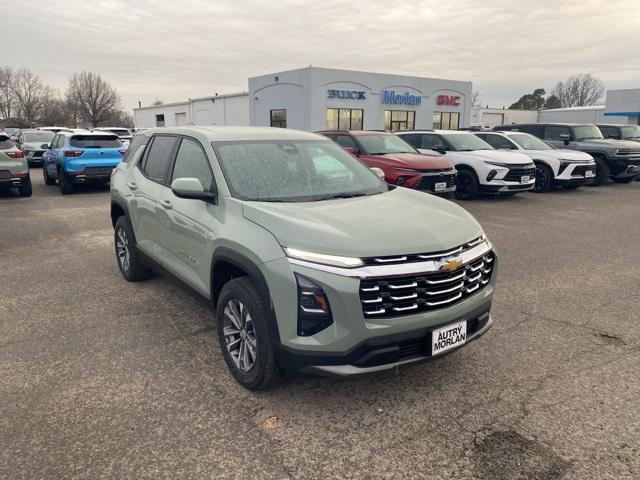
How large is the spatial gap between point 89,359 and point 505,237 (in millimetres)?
6559

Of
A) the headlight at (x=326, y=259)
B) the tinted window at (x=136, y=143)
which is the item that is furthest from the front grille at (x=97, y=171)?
the headlight at (x=326, y=259)

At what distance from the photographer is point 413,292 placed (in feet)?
8.91

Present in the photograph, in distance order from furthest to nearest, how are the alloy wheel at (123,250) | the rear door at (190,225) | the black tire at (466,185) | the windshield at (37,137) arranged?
the windshield at (37,137) < the black tire at (466,185) < the alloy wheel at (123,250) < the rear door at (190,225)

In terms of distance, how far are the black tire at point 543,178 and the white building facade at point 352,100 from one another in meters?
18.2

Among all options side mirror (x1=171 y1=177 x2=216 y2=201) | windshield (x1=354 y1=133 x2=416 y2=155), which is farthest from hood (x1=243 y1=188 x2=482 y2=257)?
windshield (x1=354 y1=133 x2=416 y2=155)

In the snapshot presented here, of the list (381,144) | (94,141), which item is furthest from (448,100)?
(94,141)

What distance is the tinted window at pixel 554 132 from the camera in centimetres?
1518

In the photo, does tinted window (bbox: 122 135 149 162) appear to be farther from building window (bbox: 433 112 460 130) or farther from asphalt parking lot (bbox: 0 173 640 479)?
building window (bbox: 433 112 460 130)

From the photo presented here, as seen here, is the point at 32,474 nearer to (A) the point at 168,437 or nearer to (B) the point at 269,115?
(A) the point at 168,437

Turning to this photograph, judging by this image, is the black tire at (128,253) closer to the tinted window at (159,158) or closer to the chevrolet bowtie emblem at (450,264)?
the tinted window at (159,158)

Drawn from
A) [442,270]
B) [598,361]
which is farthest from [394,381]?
[598,361]

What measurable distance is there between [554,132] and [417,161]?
26.2 ft

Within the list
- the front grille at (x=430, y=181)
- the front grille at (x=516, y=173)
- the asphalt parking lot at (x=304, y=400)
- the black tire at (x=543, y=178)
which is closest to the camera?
the asphalt parking lot at (x=304, y=400)

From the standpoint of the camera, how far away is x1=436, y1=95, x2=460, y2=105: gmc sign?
117ft
